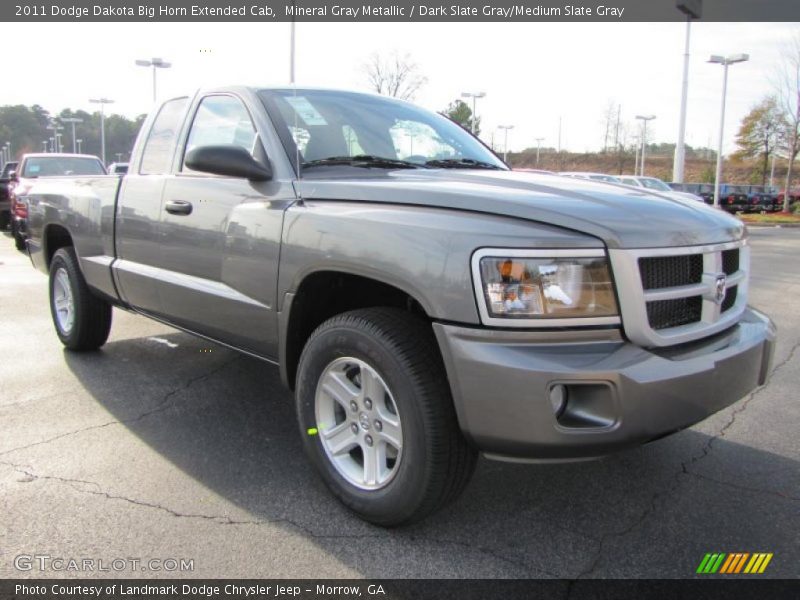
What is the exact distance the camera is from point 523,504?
2.88 meters

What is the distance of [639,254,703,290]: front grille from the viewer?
229 cm

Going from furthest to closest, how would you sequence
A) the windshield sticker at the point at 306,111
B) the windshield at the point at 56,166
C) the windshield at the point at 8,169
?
the windshield at the point at 8,169 → the windshield at the point at 56,166 → the windshield sticker at the point at 306,111

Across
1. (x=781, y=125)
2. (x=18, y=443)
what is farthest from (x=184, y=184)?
(x=781, y=125)

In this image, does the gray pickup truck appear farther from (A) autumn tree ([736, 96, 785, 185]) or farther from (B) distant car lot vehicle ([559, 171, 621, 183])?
(A) autumn tree ([736, 96, 785, 185])

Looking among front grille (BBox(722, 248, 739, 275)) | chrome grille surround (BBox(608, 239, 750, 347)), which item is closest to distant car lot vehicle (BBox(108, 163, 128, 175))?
chrome grille surround (BBox(608, 239, 750, 347))

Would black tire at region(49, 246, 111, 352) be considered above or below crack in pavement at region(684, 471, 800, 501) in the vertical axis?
above

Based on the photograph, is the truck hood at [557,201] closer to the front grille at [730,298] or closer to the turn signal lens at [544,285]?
the turn signal lens at [544,285]

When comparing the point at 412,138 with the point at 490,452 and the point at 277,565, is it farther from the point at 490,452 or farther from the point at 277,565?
the point at 277,565

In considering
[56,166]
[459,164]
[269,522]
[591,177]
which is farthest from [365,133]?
[56,166]

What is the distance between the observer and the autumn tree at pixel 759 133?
125 ft

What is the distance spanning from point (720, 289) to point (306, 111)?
2.16 metres

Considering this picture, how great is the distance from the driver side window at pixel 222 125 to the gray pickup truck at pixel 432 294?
0.05 ft

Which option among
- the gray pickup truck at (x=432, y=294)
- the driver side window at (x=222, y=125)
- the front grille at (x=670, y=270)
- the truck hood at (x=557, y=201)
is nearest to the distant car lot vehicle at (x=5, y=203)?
the driver side window at (x=222, y=125)

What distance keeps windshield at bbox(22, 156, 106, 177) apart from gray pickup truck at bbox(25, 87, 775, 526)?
10.9 meters
